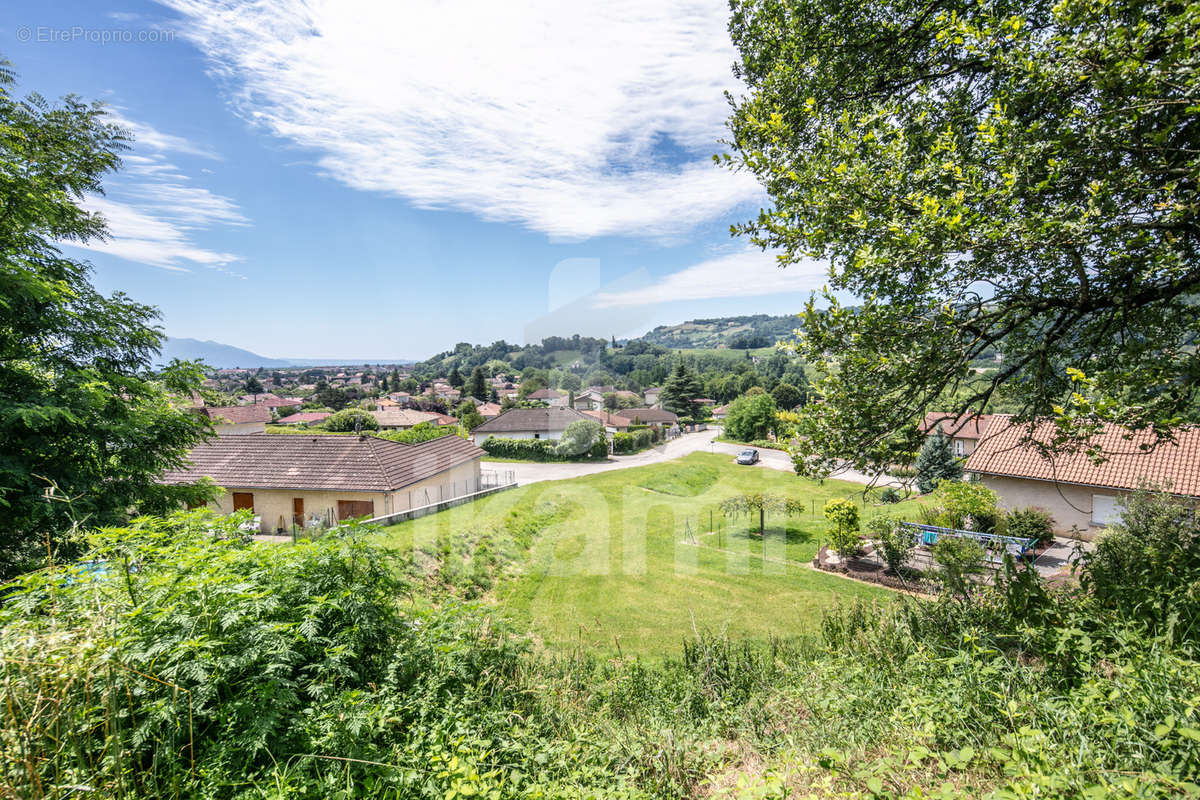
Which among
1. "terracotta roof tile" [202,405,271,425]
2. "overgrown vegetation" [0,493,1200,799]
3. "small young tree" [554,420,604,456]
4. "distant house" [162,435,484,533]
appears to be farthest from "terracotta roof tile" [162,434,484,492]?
"terracotta roof tile" [202,405,271,425]

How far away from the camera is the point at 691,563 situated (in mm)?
13875

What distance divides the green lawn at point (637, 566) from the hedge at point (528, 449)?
36.0 ft

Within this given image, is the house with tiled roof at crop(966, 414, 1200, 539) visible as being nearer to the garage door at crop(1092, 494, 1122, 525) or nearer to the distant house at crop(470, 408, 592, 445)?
the garage door at crop(1092, 494, 1122, 525)

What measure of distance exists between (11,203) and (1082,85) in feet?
36.6

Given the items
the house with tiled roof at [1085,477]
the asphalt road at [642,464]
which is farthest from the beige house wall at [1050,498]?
the asphalt road at [642,464]

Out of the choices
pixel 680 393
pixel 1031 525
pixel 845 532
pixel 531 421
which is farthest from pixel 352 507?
pixel 680 393

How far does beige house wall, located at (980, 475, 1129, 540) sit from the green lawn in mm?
5934

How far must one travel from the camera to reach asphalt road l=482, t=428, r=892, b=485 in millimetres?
28031

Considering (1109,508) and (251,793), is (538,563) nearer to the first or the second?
(251,793)

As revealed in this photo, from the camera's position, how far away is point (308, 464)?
53.2 feet

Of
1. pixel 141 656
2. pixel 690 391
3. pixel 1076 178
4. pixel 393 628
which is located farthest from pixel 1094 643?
pixel 690 391

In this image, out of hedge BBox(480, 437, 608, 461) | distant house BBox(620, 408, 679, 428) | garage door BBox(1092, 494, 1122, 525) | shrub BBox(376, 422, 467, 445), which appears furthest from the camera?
distant house BBox(620, 408, 679, 428)

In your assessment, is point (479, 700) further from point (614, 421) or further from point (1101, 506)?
point (614, 421)

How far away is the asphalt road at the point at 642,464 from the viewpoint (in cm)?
2803
